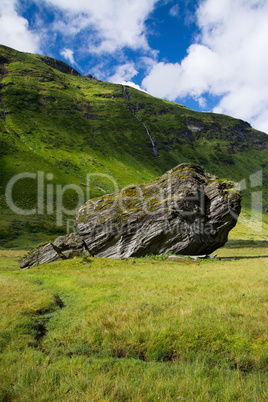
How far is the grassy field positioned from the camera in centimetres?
453

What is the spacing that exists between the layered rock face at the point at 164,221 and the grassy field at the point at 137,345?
16644 millimetres

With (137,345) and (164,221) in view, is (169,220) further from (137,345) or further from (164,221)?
(137,345)

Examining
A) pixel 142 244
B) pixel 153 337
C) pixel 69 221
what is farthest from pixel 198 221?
pixel 69 221

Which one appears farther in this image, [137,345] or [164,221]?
[164,221]

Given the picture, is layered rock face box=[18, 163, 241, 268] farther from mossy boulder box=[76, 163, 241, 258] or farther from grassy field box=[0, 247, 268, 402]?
grassy field box=[0, 247, 268, 402]

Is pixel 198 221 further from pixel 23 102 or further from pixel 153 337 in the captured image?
pixel 23 102

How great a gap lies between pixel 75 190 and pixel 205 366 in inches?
4680

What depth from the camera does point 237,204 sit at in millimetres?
29688

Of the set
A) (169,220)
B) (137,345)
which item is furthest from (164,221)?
(137,345)

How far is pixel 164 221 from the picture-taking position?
1130 inches

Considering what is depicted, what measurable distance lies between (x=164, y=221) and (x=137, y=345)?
882 inches

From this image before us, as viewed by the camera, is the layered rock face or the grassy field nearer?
the grassy field

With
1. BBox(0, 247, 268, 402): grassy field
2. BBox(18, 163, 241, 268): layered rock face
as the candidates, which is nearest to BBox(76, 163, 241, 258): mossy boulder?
BBox(18, 163, 241, 268): layered rock face

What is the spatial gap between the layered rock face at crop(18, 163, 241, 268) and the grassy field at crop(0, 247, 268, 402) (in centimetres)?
1664
